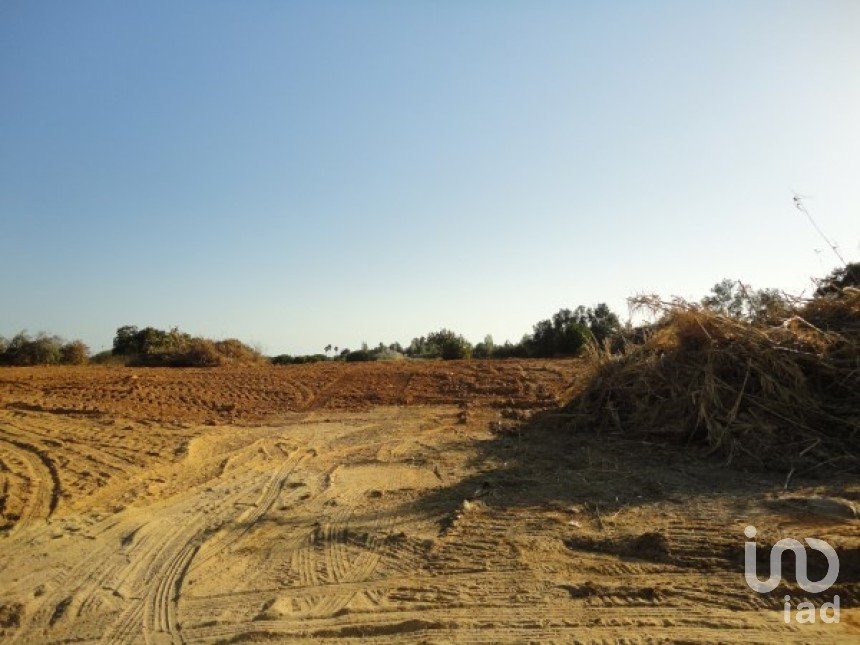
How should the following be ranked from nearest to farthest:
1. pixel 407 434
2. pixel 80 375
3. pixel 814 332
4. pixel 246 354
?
pixel 814 332 → pixel 407 434 → pixel 80 375 → pixel 246 354

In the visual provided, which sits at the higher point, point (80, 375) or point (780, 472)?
point (80, 375)

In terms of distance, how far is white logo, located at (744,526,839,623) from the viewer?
10.7 feet

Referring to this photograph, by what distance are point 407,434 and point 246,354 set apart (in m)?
15.5

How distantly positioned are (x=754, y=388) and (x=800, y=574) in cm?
412

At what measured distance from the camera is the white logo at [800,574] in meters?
3.26

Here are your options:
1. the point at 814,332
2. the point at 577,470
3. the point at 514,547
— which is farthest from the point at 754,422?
the point at 514,547

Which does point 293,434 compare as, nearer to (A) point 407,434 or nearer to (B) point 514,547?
(A) point 407,434

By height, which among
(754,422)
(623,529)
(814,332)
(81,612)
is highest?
(814,332)

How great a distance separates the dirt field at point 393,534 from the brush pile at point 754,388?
0.52 metres

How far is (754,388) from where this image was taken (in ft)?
23.8

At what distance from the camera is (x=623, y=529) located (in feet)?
15.4

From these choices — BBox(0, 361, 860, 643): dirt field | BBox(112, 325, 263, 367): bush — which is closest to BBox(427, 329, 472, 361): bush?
BBox(112, 325, 263, 367): bush

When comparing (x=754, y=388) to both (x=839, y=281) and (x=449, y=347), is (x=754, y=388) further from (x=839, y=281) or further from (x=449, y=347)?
(x=449, y=347)

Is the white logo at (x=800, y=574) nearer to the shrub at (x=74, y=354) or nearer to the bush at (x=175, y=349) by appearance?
the bush at (x=175, y=349)
